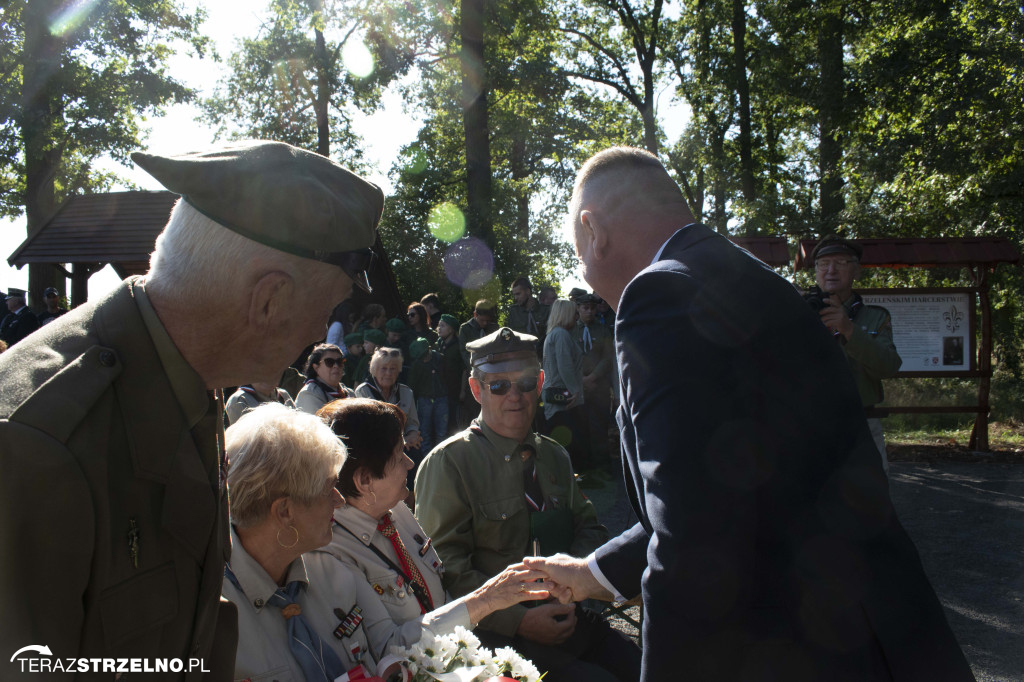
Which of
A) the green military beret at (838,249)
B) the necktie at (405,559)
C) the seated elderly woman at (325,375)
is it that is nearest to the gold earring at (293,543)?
the necktie at (405,559)

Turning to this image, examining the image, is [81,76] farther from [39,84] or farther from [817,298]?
[817,298]

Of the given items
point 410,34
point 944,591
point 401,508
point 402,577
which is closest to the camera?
point 402,577

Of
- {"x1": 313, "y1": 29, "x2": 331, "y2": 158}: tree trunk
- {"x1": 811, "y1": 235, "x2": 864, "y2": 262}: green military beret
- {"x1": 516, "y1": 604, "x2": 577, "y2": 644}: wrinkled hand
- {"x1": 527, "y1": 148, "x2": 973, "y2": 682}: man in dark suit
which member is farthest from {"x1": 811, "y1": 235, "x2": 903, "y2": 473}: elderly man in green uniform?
{"x1": 313, "y1": 29, "x2": 331, "y2": 158}: tree trunk

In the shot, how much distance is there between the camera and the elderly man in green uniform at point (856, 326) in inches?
183

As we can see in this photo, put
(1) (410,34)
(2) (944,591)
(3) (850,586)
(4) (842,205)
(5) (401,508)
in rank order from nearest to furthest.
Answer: (3) (850,586)
(5) (401,508)
(2) (944,591)
(4) (842,205)
(1) (410,34)

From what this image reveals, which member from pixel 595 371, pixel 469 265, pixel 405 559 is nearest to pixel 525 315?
pixel 595 371

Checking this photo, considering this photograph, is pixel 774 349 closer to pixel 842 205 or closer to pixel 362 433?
pixel 362 433

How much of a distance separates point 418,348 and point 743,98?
1805cm

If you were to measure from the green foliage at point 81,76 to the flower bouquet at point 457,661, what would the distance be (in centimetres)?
1813

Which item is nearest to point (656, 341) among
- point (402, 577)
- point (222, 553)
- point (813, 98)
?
point (222, 553)

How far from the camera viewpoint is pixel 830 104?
1820 centimetres

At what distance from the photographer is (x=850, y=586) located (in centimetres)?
150

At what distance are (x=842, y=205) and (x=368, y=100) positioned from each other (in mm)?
16257

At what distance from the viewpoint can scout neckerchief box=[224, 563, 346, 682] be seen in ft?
7.04
